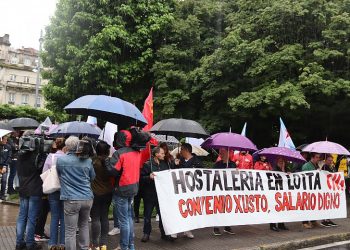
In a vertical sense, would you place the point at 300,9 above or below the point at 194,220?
above

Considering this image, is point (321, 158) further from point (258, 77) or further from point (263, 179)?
point (258, 77)

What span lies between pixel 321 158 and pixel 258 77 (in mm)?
7399

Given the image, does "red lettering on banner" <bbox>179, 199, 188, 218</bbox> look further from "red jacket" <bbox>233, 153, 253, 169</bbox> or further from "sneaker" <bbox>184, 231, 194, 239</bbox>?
"red jacket" <bbox>233, 153, 253, 169</bbox>

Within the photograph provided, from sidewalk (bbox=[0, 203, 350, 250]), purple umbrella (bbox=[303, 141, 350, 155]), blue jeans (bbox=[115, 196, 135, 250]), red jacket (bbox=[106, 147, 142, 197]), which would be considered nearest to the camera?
red jacket (bbox=[106, 147, 142, 197])

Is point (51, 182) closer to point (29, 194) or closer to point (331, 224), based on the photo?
point (29, 194)

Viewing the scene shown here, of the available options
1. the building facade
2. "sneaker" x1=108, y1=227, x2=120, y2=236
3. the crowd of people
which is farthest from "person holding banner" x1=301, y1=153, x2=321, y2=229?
the building facade

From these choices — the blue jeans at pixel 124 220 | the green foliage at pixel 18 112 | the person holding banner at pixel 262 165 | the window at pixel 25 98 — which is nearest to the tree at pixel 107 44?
the person holding banner at pixel 262 165

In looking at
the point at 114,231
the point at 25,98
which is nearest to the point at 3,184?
A: the point at 114,231

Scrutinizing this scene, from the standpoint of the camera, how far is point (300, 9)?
16219 millimetres

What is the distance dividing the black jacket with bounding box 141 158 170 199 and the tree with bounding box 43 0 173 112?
12177 millimetres

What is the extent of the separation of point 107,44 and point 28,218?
13.9m

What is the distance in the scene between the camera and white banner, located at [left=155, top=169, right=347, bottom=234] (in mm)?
7707

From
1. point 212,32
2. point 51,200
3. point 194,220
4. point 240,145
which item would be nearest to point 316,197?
point 240,145

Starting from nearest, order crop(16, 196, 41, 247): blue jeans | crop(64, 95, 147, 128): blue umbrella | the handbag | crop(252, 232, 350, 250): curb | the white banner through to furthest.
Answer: the handbag → crop(16, 196, 41, 247): blue jeans → crop(64, 95, 147, 128): blue umbrella → the white banner → crop(252, 232, 350, 250): curb
